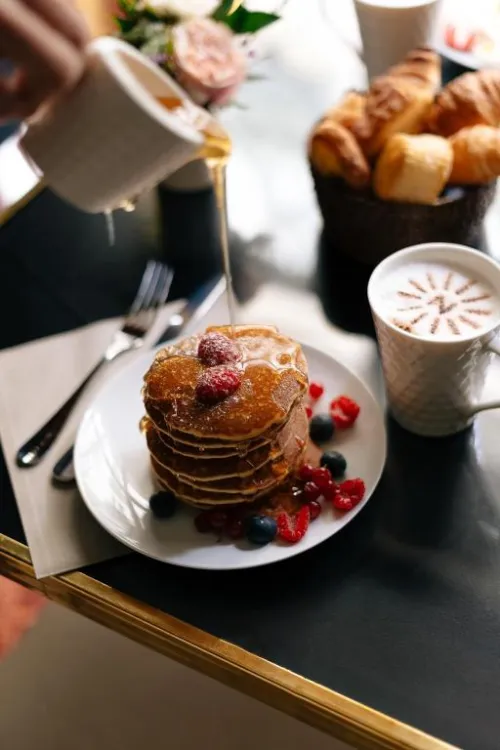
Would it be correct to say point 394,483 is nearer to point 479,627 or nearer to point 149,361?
point 479,627

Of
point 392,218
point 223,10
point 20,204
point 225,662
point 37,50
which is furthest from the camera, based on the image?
point 20,204

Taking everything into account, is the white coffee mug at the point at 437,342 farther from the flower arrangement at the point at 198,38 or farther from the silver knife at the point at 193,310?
the flower arrangement at the point at 198,38

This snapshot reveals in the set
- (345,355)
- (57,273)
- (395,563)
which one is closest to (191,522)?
(395,563)

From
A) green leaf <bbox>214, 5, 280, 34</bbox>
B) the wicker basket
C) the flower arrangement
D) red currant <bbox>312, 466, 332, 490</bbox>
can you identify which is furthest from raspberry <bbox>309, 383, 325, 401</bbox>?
green leaf <bbox>214, 5, 280, 34</bbox>

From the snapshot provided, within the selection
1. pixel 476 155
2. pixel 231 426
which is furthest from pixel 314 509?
pixel 476 155

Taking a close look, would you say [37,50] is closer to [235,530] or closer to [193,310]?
[235,530]

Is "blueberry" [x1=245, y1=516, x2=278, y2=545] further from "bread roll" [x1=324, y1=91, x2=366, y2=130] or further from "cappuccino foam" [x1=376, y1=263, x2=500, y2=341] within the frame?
"bread roll" [x1=324, y1=91, x2=366, y2=130]

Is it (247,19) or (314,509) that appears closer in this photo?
(314,509)
